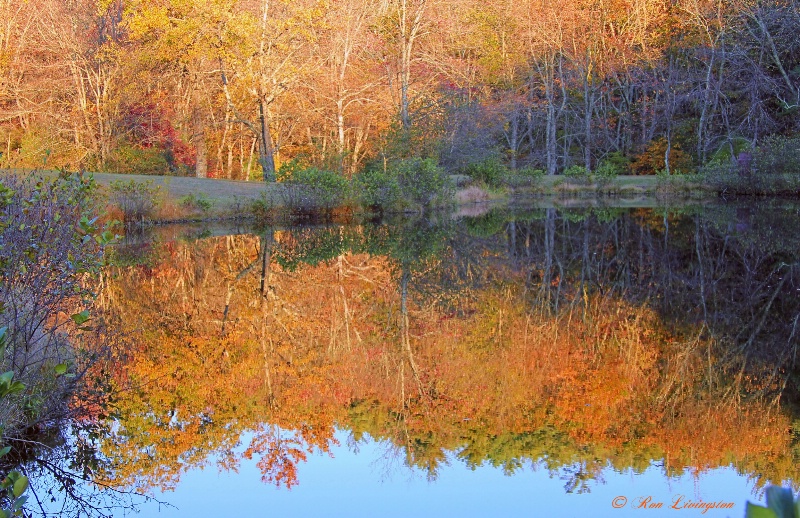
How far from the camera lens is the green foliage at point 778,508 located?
46.4 inches

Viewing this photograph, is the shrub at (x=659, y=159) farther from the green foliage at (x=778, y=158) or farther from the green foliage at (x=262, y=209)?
the green foliage at (x=262, y=209)

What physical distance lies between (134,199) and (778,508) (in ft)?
73.3

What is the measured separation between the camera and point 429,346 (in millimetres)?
9016

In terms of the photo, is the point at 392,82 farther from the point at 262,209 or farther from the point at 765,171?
the point at 765,171

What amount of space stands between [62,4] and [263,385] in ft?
107

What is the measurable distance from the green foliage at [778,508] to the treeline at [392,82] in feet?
88.3

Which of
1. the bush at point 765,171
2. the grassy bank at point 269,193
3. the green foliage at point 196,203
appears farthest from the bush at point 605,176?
the green foliage at point 196,203

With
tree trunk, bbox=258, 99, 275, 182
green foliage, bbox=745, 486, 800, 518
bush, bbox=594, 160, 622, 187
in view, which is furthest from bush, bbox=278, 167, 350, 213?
green foliage, bbox=745, 486, 800, 518

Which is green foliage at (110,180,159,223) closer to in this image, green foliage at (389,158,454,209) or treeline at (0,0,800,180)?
treeline at (0,0,800,180)

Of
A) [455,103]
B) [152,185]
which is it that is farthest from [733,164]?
[152,185]

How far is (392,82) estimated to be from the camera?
116 feet

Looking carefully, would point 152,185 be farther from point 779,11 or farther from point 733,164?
point 779,11

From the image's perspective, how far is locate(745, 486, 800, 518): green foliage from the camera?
1.18 metres

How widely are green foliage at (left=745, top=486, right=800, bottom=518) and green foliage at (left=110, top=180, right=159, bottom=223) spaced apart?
864 inches
